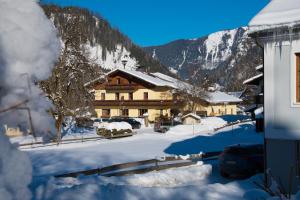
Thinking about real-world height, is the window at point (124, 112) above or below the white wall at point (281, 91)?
below

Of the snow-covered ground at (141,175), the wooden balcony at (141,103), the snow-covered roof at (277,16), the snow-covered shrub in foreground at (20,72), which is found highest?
the snow-covered roof at (277,16)

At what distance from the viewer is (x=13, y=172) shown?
2.96 metres

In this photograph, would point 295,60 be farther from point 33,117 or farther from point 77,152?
point 77,152

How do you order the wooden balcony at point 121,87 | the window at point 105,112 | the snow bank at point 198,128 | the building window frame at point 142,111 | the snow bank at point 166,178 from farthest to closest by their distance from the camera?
the window at point 105,112, the wooden balcony at point 121,87, the building window frame at point 142,111, the snow bank at point 198,128, the snow bank at point 166,178

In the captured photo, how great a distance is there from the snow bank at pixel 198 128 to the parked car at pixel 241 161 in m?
21.4

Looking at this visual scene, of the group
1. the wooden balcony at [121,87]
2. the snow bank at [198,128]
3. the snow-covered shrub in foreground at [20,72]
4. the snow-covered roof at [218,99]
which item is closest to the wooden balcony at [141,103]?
the wooden balcony at [121,87]

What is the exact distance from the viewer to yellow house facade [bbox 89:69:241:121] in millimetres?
56469

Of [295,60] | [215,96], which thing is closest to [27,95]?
[295,60]

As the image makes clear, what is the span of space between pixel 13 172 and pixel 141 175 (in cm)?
1340

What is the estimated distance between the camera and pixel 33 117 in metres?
2.93

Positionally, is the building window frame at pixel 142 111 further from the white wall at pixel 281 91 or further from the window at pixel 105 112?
the white wall at pixel 281 91

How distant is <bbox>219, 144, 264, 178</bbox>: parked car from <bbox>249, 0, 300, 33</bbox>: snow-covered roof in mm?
6095

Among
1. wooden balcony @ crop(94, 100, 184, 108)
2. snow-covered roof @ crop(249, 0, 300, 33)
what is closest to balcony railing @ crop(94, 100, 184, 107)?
wooden balcony @ crop(94, 100, 184, 108)

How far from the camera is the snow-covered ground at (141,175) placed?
830cm
